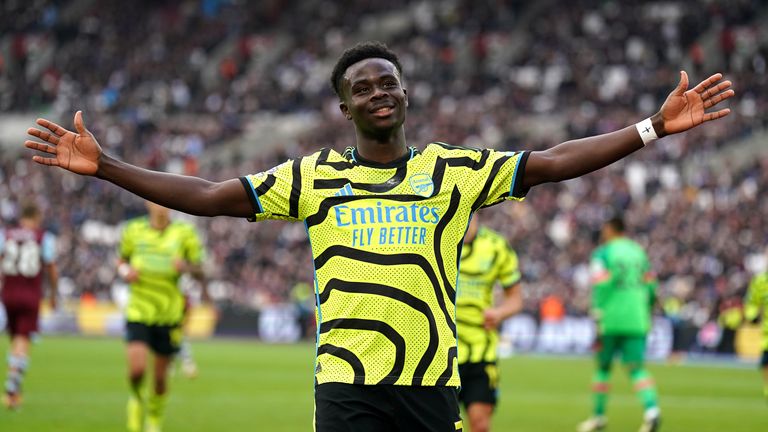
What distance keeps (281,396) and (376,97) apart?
13.3 metres

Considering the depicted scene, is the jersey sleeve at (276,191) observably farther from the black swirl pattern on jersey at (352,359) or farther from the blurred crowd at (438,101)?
the blurred crowd at (438,101)

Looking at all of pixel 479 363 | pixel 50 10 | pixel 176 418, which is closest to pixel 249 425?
pixel 176 418

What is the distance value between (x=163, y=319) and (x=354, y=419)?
799cm

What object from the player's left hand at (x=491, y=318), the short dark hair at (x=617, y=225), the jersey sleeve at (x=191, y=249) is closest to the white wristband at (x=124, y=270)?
the jersey sleeve at (x=191, y=249)

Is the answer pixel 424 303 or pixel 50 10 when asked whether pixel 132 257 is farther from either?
pixel 50 10

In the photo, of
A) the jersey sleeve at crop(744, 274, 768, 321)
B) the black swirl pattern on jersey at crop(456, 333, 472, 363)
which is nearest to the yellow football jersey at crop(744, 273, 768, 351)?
the jersey sleeve at crop(744, 274, 768, 321)

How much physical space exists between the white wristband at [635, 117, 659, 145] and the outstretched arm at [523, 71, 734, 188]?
0.05 ft

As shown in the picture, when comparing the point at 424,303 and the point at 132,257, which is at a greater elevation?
the point at 132,257

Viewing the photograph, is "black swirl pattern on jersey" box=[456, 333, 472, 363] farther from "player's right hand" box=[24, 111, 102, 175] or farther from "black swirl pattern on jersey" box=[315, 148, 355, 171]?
"player's right hand" box=[24, 111, 102, 175]

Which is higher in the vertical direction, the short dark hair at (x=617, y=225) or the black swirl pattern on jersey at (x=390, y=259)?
the short dark hair at (x=617, y=225)

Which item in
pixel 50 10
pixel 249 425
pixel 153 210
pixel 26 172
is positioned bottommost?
pixel 249 425

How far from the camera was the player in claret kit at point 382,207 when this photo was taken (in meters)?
5.30

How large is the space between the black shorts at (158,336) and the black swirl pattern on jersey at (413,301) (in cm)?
779

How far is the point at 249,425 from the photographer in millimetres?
14273
